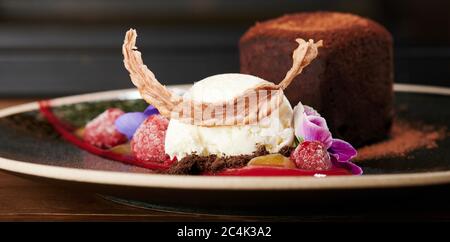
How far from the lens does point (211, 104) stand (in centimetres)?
141

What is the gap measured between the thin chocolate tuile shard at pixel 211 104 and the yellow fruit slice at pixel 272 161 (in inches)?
3.6

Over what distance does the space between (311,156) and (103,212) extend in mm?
357

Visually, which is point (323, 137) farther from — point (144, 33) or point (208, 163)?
point (144, 33)

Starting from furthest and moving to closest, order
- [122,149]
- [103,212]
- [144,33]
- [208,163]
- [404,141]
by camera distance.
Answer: [144,33]
[404,141]
[122,149]
[208,163]
[103,212]

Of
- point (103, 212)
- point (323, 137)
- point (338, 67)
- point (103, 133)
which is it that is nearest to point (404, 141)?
point (338, 67)

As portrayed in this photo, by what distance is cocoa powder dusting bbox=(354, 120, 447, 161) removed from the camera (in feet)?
5.49

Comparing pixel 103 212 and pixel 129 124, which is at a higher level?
pixel 129 124

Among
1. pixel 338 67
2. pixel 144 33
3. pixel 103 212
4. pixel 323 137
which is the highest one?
pixel 144 33

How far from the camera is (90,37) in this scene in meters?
3.37

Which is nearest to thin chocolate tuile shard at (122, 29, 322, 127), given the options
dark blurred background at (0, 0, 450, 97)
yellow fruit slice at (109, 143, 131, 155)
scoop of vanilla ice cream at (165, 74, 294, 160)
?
scoop of vanilla ice cream at (165, 74, 294, 160)

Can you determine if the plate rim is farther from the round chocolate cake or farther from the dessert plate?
the round chocolate cake

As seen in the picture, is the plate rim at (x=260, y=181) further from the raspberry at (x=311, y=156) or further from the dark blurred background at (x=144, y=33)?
the dark blurred background at (x=144, y=33)

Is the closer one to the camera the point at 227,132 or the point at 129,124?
the point at 227,132

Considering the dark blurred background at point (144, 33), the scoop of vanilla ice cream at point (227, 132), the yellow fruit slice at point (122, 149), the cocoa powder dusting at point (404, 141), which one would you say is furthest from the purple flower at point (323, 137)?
the dark blurred background at point (144, 33)
